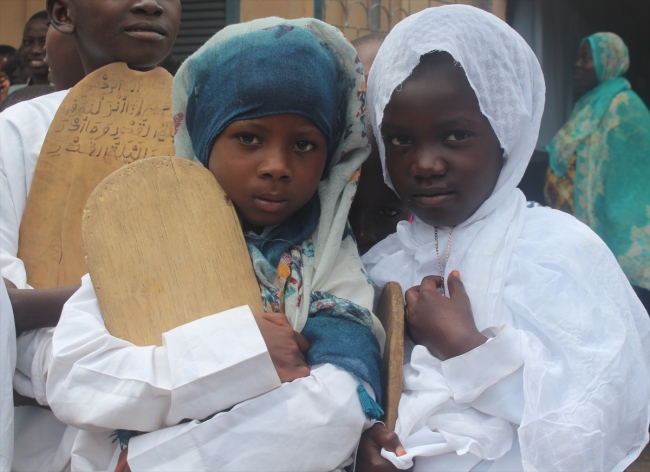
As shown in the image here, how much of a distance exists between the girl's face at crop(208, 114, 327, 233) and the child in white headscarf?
0.82 ft

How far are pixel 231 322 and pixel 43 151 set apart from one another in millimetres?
855

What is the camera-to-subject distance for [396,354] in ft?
5.37

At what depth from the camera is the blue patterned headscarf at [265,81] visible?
1.67 meters

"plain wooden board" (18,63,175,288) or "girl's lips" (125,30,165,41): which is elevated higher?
"girl's lips" (125,30,165,41)

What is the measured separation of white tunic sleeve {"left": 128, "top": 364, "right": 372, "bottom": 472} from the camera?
4.76ft

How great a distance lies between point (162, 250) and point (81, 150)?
0.54m

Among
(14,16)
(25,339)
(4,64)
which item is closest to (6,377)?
(25,339)

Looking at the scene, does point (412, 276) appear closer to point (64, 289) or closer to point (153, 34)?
point (64, 289)

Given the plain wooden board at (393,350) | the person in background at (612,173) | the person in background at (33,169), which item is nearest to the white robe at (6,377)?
the person in background at (33,169)

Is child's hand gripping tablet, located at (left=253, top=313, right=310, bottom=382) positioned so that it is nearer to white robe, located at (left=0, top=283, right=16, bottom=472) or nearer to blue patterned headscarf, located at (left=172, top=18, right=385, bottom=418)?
blue patterned headscarf, located at (left=172, top=18, right=385, bottom=418)

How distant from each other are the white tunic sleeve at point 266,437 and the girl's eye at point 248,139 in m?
0.60

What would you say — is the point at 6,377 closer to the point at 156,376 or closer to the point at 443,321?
the point at 156,376

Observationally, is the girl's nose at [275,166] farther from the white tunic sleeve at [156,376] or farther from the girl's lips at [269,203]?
the white tunic sleeve at [156,376]

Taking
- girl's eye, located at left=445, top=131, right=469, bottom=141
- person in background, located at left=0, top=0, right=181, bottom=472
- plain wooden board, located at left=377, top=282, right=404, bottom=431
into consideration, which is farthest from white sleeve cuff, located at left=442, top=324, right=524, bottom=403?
person in background, located at left=0, top=0, right=181, bottom=472
